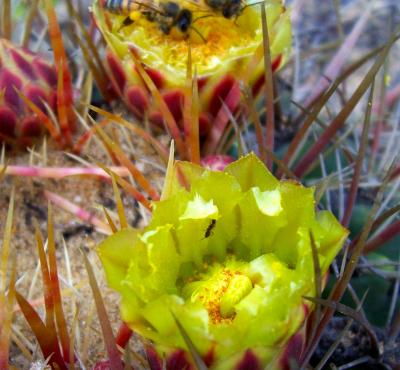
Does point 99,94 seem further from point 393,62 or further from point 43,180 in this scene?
point 393,62

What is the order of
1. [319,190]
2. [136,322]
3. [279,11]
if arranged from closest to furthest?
[136,322]
[319,190]
[279,11]

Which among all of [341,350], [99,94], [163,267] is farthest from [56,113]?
[341,350]

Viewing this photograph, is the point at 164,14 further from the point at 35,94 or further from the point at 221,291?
the point at 221,291

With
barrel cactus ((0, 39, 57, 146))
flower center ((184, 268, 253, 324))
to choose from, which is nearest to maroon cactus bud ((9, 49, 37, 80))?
barrel cactus ((0, 39, 57, 146))

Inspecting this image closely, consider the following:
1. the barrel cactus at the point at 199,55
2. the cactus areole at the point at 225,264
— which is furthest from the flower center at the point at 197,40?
the cactus areole at the point at 225,264

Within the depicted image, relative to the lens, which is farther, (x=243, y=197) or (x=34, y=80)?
(x=34, y=80)
